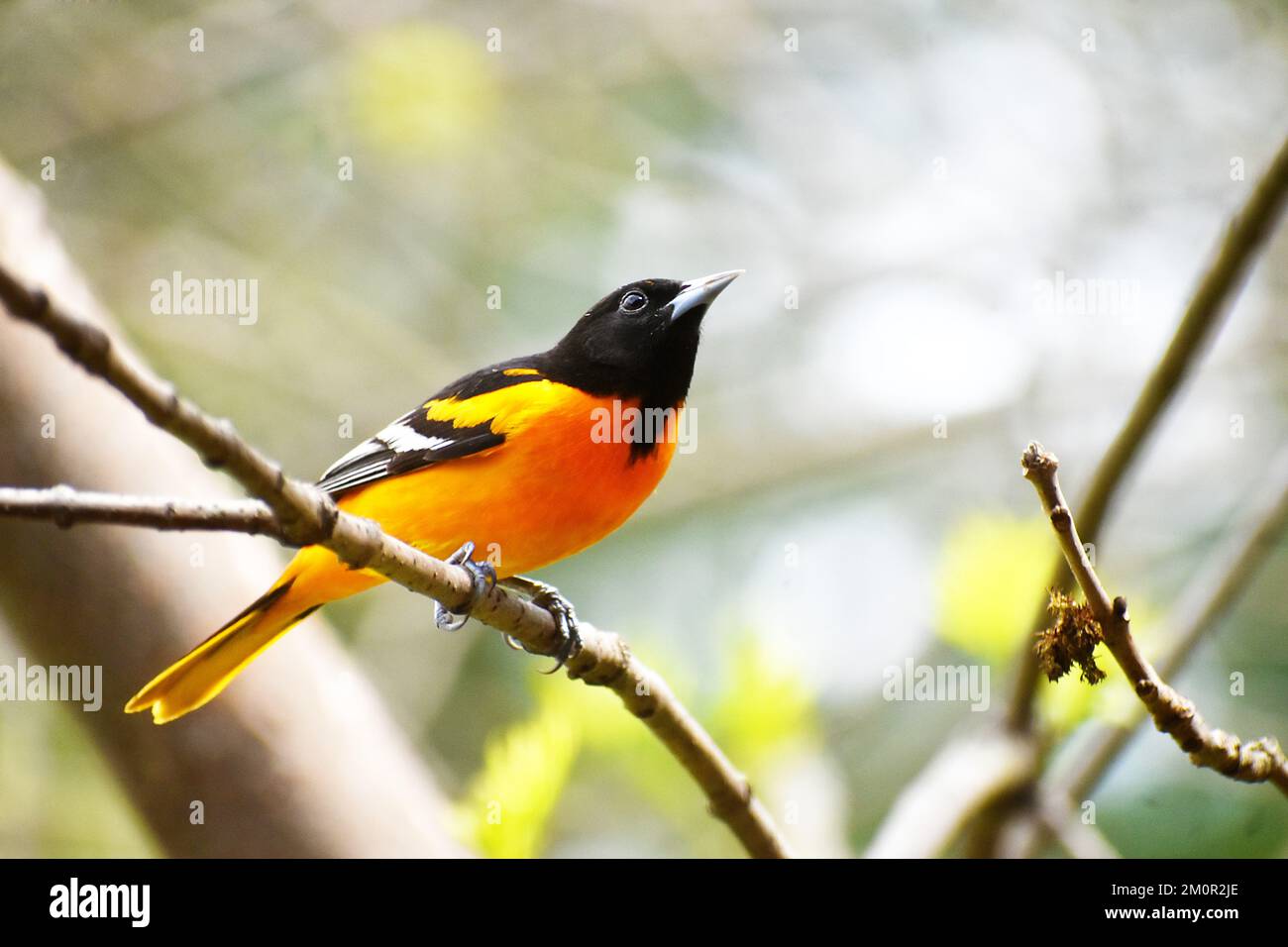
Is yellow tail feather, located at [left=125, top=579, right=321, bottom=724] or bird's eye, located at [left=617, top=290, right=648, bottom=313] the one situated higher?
bird's eye, located at [left=617, top=290, right=648, bottom=313]

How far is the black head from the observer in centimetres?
406

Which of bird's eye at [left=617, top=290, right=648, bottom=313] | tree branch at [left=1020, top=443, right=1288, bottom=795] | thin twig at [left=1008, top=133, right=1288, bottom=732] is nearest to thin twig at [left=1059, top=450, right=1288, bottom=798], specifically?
thin twig at [left=1008, top=133, right=1288, bottom=732]

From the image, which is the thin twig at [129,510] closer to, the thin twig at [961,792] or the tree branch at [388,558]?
the tree branch at [388,558]

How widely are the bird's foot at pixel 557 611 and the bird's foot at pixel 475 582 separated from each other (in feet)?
0.55

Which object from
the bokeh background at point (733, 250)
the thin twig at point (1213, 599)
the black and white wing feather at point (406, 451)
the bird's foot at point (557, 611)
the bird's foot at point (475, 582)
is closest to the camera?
the bird's foot at point (475, 582)

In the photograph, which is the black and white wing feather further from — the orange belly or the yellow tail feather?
the yellow tail feather

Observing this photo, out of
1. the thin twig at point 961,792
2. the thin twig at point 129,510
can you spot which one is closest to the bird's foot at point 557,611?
the thin twig at point 961,792

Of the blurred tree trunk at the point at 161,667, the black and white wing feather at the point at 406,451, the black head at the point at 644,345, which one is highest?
the black head at the point at 644,345

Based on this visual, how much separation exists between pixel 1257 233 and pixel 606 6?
4905 mm

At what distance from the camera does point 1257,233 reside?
2.85m

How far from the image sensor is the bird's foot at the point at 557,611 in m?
2.99

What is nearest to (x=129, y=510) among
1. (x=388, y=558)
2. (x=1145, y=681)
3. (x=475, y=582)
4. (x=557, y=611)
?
(x=388, y=558)

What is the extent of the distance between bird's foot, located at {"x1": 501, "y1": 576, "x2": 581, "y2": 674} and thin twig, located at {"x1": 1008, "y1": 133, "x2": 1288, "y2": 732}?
1163 millimetres
